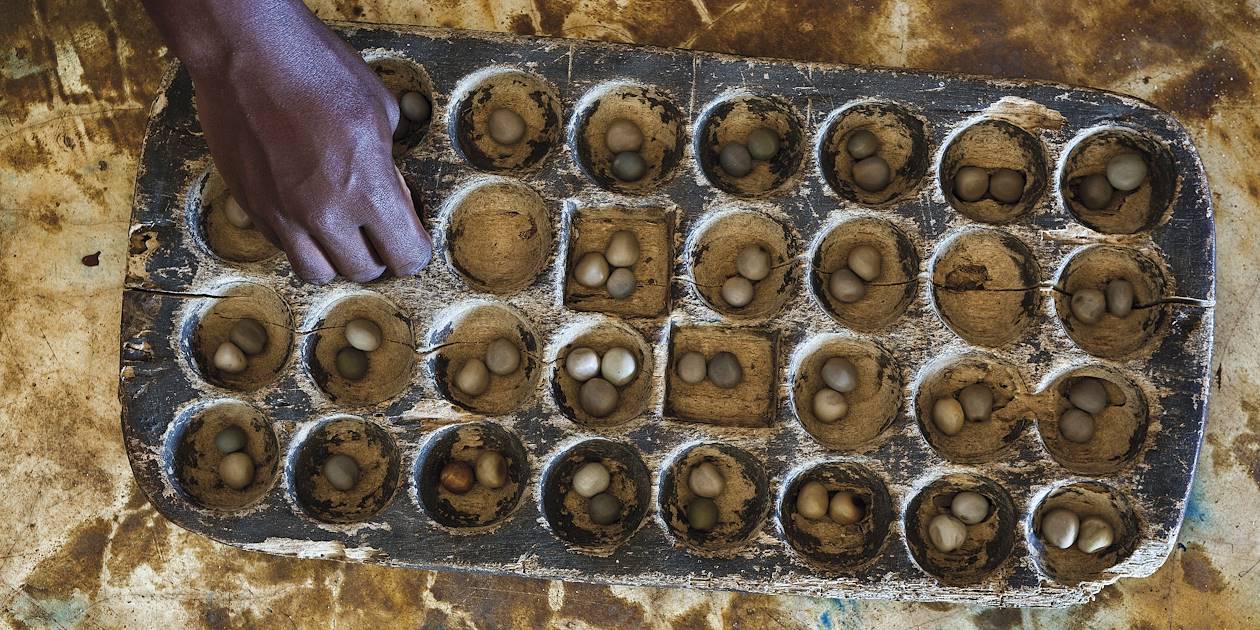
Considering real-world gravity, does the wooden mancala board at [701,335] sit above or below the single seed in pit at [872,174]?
below

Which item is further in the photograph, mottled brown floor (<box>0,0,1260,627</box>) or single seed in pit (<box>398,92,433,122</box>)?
mottled brown floor (<box>0,0,1260,627</box>)

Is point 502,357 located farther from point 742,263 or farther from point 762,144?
point 762,144

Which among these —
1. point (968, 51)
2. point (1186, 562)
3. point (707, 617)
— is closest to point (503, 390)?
point (707, 617)

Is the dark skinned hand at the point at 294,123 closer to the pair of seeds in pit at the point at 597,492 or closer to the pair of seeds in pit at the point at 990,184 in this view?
the pair of seeds in pit at the point at 597,492

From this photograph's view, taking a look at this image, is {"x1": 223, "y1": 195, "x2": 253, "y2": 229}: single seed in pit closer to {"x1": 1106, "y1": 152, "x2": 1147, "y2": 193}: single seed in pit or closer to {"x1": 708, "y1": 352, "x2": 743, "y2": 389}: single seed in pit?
{"x1": 708, "y1": 352, "x2": 743, "y2": 389}: single seed in pit

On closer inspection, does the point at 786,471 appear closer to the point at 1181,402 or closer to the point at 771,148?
the point at 771,148

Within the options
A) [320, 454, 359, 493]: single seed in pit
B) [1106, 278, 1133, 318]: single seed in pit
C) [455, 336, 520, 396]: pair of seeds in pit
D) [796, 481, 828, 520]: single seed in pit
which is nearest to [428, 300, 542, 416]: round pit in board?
[455, 336, 520, 396]: pair of seeds in pit

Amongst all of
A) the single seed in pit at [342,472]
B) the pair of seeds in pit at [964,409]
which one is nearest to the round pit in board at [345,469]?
the single seed in pit at [342,472]
